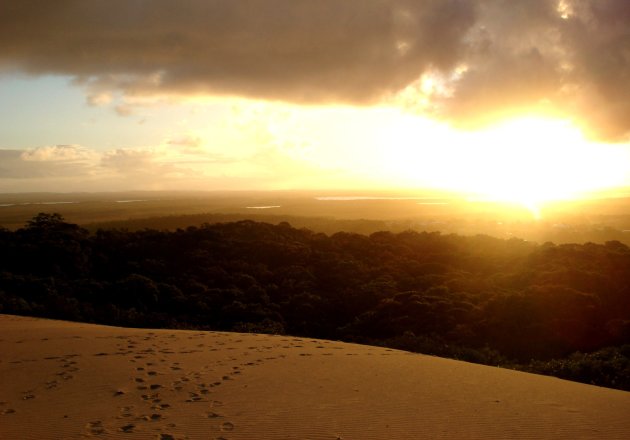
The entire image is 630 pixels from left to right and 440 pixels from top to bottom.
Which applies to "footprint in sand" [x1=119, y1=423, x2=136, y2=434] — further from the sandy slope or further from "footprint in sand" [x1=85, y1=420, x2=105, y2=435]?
"footprint in sand" [x1=85, y1=420, x2=105, y2=435]

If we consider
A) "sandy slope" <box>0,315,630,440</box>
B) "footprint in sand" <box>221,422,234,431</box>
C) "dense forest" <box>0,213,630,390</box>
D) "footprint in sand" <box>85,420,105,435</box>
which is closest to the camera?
"footprint in sand" <box>85,420,105,435</box>

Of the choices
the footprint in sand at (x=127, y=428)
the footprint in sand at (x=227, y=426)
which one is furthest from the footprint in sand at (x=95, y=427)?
the footprint in sand at (x=227, y=426)

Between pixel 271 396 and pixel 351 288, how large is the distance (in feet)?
48.3

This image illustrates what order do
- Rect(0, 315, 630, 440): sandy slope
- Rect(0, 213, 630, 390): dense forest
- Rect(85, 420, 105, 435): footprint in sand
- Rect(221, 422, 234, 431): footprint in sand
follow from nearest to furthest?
Rect(85, 420, 105, 435): footprint in sand → Rect(221, 422, 234, 431): footprint in sand → Rect(0, 315, 630, 440): sandy slope → Rect(0, 213, 630, 390): dense forest

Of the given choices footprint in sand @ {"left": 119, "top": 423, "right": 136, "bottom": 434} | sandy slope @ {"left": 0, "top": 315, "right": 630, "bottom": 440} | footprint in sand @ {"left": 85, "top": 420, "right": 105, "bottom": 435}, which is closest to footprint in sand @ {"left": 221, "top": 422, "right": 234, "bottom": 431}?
sandy slope @ {"left": 0, "top": 315, "right": 630, "bottom": 440}

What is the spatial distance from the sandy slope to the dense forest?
3810 millimetres

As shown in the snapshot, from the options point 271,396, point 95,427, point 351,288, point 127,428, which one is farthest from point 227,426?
point 351,288

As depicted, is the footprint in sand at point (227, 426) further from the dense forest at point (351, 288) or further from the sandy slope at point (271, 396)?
the dense forest at point (351, 288)

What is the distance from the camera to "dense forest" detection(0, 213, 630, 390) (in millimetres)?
15203

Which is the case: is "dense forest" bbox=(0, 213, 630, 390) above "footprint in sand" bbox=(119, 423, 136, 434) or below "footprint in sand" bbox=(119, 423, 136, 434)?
below

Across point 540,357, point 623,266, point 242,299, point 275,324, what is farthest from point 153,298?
point 623,266

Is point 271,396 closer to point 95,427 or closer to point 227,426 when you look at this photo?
point 227,426

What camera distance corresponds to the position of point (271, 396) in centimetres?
725

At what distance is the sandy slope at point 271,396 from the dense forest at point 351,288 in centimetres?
381
